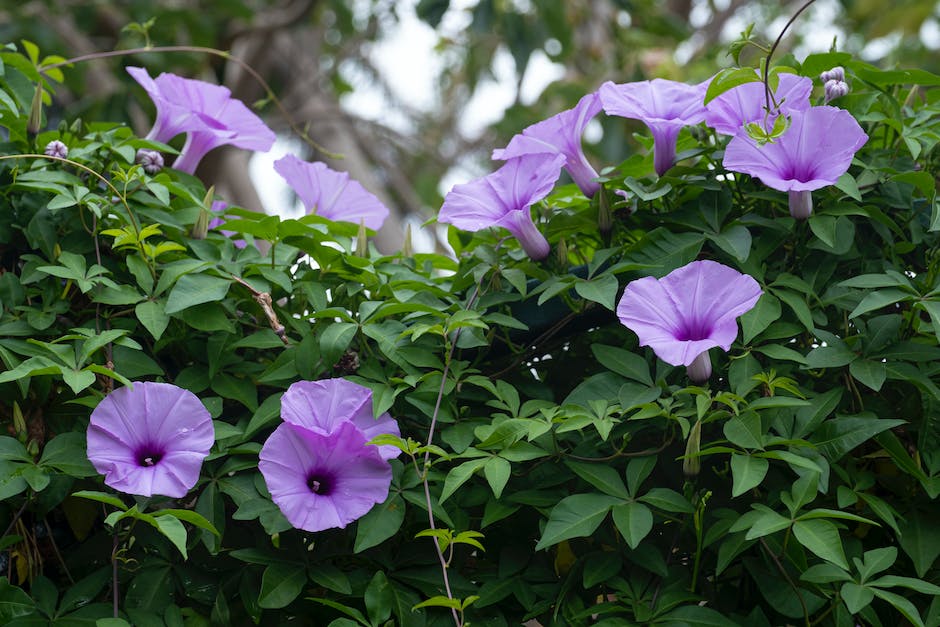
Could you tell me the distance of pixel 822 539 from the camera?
917mm

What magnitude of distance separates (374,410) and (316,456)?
0.26ft

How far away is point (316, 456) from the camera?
1.07 m

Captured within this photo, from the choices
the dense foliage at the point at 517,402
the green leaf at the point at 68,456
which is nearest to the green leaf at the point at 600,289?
the dense foliage at the point at 517,402

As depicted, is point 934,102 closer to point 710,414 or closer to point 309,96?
point 710,414

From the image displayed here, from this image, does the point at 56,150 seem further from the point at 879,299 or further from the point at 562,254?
the point at 879,299

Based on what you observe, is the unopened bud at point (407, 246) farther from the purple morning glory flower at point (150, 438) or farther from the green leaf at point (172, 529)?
the green leaf at point (172, 529)

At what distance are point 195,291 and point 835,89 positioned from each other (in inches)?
31.9

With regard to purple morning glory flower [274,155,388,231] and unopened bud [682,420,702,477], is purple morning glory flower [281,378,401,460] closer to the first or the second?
unopened bud [682,420,702,477]

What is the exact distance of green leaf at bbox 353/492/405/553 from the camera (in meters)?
1.01

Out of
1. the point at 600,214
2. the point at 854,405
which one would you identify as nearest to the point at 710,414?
the point at 854,405

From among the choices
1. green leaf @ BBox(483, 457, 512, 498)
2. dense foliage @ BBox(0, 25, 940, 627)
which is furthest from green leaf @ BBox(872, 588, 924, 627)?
green leaf @ BBox(483, 457, 512, 498)

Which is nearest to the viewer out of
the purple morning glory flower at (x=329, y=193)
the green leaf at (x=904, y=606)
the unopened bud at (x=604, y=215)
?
the green leaf at (x=904, y=606)

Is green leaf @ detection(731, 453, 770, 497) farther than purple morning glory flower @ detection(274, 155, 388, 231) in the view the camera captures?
No

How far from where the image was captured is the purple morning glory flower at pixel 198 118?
1.39 metres
